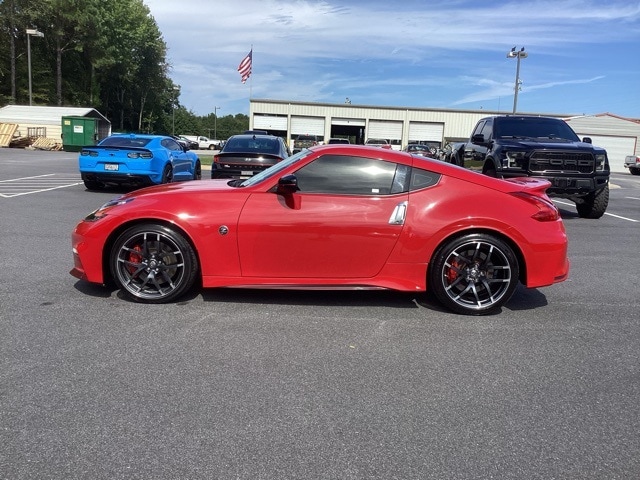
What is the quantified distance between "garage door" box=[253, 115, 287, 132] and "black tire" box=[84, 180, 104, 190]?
4431 centimetres

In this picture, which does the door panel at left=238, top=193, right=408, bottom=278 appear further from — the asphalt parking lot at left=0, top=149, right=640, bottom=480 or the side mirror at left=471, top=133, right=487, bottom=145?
the side mirror at left=471, top=133, right=487, bottom=145

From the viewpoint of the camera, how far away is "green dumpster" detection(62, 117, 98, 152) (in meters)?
38.8

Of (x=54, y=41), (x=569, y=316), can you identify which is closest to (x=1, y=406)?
(x=569, y=316)

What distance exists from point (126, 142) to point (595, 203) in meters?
10.5

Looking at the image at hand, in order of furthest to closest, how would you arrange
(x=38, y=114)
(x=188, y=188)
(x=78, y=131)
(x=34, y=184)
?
(x=38, y=114), (x=78, y=131), (x=34, y=184), (x=188, y=188)

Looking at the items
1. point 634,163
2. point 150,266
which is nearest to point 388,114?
point 634,163

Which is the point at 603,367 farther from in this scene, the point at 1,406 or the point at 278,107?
the point at 278,107

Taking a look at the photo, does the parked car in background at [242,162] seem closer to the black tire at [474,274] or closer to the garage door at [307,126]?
the black tire at [474,274]

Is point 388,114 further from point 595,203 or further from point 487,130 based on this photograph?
point 595,203

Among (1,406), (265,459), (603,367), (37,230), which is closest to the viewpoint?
(265,459)

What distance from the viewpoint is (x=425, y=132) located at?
58625 millimetres

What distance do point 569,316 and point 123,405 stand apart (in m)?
Result: 3.82

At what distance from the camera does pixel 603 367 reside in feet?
12.1

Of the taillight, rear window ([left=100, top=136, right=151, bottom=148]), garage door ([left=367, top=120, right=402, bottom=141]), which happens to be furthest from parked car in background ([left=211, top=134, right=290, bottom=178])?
garage door ([left=367, top=120, right=402, bottom=141])
